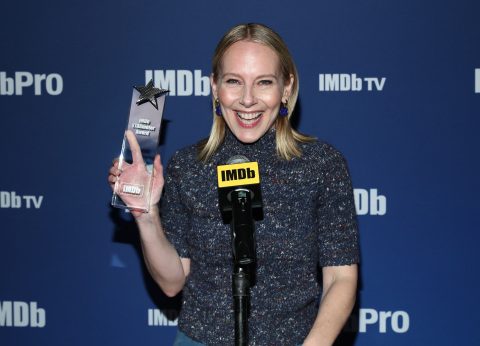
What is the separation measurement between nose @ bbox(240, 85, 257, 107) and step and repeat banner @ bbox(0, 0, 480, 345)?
0.61 meters

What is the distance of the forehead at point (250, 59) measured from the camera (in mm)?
1282

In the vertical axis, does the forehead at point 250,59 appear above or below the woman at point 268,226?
above

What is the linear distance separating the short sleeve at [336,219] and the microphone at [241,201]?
0.31m

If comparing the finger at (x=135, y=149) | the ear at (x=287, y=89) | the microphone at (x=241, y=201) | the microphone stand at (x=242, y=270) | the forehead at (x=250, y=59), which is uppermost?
the forehead at (x=250, y=59)

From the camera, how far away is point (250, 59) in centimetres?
128

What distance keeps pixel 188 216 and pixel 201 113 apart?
0.59 meters

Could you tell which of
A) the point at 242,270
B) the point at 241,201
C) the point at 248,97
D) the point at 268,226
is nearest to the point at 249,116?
the point at 248,97

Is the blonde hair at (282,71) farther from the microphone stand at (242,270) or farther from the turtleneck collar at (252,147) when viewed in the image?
the microphone stand at (242,270)

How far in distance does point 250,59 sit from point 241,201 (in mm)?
455

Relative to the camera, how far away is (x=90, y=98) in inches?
75.9

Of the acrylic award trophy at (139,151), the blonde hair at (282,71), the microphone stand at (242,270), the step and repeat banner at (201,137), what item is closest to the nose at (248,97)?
the blonde hair at (282,71)

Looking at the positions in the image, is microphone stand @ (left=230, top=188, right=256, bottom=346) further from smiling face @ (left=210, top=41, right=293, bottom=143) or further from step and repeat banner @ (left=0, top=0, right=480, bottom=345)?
step and repeat banner @ (left=0, top=0, right=480, bottom=345)

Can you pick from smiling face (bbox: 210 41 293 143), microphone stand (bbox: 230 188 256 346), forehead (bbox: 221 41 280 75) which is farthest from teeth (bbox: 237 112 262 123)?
microphone stand (bbox: 230 188 256 346)

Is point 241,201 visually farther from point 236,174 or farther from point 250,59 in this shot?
point 250,59
